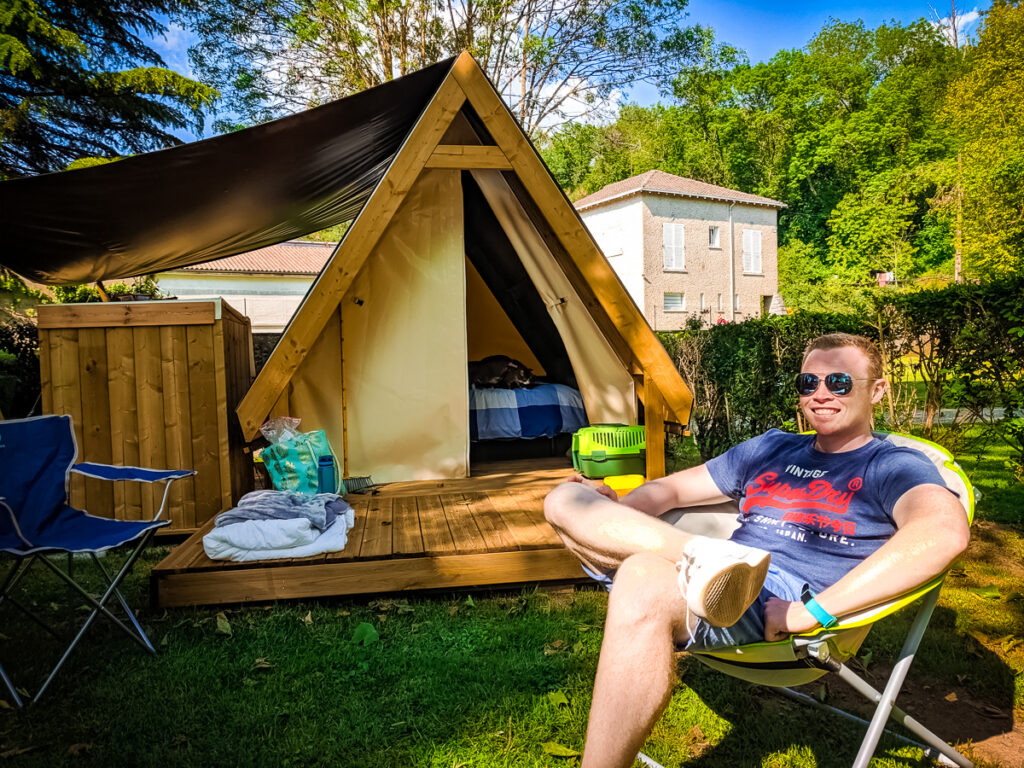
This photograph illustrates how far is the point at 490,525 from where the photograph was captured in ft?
11.3

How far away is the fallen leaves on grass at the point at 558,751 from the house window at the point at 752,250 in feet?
84.9

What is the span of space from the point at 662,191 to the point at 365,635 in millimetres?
22272

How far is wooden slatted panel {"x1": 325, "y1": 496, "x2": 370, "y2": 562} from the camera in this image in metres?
2.97

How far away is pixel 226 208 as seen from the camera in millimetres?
4371

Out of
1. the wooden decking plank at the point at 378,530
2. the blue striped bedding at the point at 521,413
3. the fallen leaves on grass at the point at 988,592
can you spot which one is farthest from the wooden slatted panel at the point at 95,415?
the fallen leaves on grass at the point at 988,592

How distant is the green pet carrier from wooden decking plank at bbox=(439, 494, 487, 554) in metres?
0.84

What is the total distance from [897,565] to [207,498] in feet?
12.2

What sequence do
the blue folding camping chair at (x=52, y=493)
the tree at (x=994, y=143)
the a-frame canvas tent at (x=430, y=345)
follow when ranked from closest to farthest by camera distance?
the blue folding camping chair at (x=52, y=493), the a-frame canvas tent at (x=430, y=345), the tree at (x=994, y=143)

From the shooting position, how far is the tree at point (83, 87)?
356 inches

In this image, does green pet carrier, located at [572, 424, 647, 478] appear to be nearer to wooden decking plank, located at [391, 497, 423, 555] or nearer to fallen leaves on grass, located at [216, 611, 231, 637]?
wooden decking plank, located at [391, 497, 423, 555]

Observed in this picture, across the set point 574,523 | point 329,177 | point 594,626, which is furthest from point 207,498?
point 574,523

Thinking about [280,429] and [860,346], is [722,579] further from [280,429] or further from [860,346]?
[280,429]

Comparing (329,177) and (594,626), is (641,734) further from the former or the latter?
(329,177)

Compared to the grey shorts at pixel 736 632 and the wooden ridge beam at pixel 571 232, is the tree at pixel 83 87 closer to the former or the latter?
the wooden ridge beam at pixel 571 232
